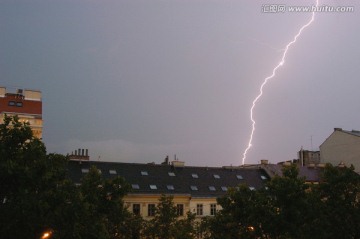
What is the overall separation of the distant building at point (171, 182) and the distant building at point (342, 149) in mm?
14122

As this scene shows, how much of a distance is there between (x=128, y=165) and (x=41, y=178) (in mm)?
29765

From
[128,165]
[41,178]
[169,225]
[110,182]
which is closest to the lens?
[41,178]

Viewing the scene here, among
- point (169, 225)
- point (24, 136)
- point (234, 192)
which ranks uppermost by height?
point (24, 136)

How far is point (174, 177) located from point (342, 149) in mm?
26446

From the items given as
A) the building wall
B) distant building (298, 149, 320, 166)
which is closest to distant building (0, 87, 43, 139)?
the building wall

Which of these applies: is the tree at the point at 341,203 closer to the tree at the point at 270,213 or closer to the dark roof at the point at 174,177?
the tree at the point at 270,213

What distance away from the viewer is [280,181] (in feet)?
108

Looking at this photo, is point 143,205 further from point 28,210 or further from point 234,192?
point 28,210

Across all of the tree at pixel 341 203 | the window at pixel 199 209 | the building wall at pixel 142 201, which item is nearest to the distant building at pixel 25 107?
the building wall at pixel 142 201

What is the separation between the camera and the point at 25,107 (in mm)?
62219

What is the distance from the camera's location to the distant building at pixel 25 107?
60.9m

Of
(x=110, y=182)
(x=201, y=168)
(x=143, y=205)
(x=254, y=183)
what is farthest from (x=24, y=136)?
(x=254, y=183)

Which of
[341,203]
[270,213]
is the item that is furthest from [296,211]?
[341,203]

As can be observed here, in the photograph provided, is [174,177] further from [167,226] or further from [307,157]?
[307,157]
